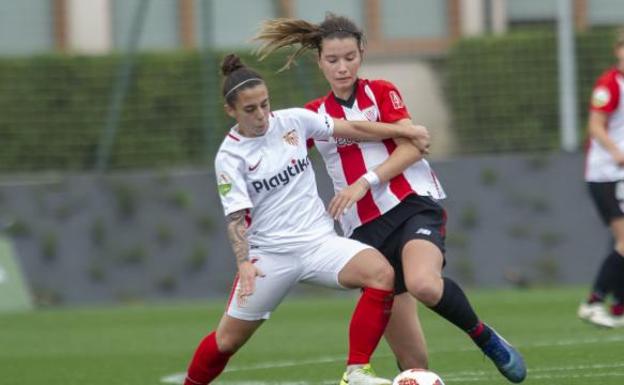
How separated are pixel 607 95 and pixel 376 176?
373cm

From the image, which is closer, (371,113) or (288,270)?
(288,270)

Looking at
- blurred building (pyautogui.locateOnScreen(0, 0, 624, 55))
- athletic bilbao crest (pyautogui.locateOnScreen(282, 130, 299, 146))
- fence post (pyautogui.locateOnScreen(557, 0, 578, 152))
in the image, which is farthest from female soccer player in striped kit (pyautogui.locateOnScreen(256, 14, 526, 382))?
blurred building (pyautogui.locateOnScreen(0, 0, 624, 55))

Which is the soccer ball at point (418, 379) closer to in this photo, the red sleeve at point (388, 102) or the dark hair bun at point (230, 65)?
the red sleeve at point (388, 102)

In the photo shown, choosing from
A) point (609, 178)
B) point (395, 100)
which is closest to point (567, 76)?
point (609, 178)

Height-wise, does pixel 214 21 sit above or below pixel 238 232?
below

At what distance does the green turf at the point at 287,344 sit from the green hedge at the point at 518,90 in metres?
1.80

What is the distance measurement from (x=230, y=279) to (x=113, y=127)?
1.99m

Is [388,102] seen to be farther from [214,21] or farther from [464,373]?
[214,21]

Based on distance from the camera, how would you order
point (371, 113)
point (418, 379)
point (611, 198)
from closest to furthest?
1. point (418, 379)
2. point (371, 113)
3. point (611, 198)

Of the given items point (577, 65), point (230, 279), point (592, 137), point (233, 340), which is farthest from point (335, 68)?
point (577, 65)

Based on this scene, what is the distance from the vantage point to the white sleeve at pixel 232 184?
23.8 ft

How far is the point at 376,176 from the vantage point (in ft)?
24.8

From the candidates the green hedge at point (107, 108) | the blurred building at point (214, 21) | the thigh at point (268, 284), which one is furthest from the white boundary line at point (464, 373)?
the blurred building at point (214, 21)

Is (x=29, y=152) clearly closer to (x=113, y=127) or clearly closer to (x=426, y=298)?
(x=113, y=127)
